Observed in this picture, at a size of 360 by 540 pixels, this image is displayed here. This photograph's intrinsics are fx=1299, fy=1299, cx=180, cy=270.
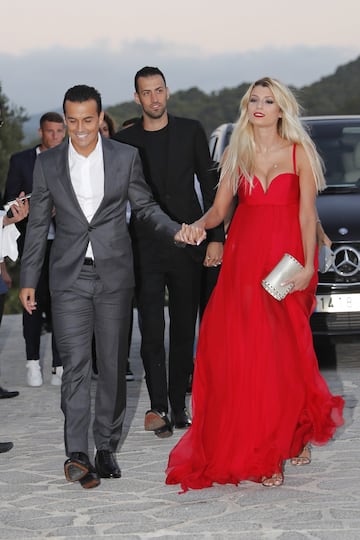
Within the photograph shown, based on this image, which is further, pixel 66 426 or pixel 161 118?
pixel 161 118

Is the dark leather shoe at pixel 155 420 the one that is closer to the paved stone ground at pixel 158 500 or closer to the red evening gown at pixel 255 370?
the paved stone ground at pixel 158 500

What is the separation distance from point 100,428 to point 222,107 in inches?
3119

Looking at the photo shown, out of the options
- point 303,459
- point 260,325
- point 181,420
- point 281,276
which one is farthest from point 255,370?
point 181,420

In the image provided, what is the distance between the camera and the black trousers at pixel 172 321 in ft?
27.4

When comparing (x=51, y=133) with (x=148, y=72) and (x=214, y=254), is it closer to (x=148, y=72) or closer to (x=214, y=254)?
(x=148, y=72)

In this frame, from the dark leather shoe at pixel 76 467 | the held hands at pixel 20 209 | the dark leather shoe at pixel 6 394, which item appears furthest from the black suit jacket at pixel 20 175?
the dark leather shoe at pixel 76 467

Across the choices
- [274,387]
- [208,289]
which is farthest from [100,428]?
[208,289]

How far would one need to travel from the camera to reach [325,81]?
9175cm

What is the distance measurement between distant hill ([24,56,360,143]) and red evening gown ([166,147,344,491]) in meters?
71.4

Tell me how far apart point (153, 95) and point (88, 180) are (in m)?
1.72

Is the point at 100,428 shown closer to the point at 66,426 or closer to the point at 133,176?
the point at 66,426

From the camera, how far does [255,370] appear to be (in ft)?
22.0

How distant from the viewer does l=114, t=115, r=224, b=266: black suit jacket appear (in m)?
8.34

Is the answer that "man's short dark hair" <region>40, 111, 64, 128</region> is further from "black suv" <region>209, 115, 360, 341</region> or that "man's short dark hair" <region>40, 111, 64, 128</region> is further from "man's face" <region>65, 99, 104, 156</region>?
"man's face" <region>65, 99, 104, 156</region>
